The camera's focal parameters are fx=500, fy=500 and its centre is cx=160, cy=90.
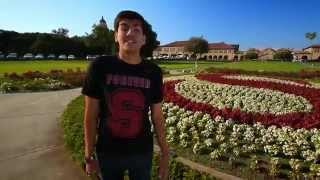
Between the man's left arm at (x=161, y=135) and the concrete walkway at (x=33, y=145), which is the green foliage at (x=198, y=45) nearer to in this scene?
the concrete walkway at (x=33, y=145)

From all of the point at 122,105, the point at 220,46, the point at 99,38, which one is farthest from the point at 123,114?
the point at 220,46

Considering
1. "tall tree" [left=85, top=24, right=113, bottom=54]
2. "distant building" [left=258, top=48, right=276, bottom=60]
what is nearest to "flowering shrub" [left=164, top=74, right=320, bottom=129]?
"tall tree" [left=85, top=24, right=113, bottom=54]

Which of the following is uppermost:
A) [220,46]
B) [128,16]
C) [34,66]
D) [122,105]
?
[128,16]

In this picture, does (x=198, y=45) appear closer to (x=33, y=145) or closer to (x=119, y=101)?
(x=33, y=145)

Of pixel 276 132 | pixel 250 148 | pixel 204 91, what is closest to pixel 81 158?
pixel 250 148

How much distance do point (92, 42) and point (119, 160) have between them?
8100 centimetres

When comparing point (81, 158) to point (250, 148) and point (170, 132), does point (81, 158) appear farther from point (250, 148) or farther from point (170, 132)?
point (250, 148)

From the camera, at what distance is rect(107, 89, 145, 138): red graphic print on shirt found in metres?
3.37

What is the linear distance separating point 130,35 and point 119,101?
0.47 m

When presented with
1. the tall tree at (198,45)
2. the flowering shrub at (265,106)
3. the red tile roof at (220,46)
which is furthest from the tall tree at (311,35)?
the flowering shrub at (265,106)

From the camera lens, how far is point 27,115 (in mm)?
13383

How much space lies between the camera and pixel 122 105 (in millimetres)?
3375

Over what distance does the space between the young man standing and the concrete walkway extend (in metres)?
3.81

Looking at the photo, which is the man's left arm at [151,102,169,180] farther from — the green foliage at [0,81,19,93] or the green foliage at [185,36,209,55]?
the green foliage at [185,36,209,55]
